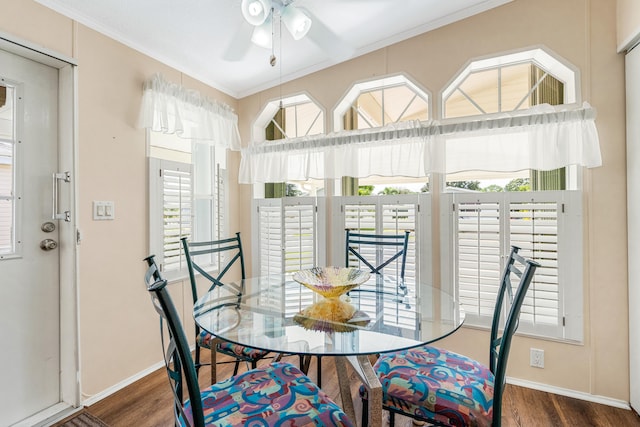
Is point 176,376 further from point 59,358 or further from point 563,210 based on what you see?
point 563,210

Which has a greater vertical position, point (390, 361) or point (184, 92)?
point (184, 92)

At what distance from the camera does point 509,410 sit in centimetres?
195

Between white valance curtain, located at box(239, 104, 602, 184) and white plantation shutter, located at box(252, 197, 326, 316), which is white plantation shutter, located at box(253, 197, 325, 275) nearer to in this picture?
white plantation shutter, located at box(252, 197, 326, 316)

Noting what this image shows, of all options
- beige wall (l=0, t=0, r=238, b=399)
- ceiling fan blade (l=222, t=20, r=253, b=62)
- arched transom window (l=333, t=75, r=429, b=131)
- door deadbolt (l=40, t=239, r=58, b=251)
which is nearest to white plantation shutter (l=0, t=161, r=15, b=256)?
door deadbolt (l=40, t=239, r=58, b=251)

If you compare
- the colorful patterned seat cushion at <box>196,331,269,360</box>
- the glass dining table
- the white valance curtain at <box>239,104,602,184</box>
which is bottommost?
the colorful patterned seat cushion at <box>196,331,269,360</box>

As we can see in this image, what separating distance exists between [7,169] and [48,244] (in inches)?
18.3

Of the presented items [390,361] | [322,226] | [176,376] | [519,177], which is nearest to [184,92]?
[322,226]

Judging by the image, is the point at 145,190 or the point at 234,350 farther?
the point at 145,190

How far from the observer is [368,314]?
1.50m

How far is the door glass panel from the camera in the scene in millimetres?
1735

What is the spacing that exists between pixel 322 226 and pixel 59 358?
6.65 ft

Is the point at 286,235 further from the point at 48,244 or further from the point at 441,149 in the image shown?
the point at 48,244

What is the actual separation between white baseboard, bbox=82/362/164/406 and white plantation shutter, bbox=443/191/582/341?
237 cm

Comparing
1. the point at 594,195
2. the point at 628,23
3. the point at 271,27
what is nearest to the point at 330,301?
the point at 271,27
